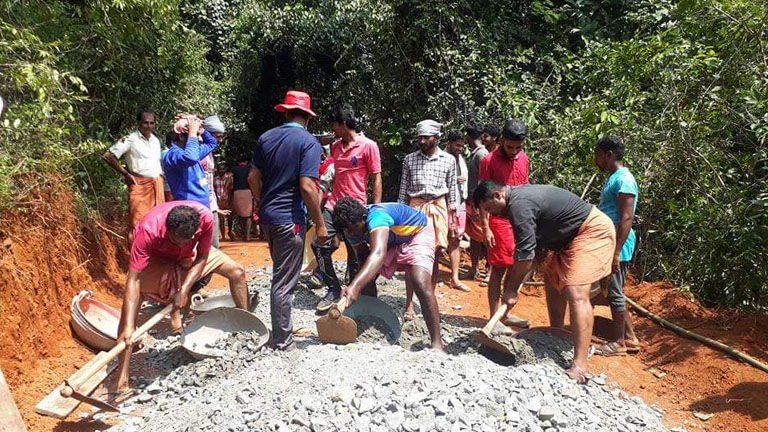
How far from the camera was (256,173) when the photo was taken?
14.0 ft

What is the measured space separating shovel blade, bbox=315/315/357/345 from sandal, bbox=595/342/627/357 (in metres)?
2.01

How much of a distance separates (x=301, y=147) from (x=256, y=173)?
45 centimetres

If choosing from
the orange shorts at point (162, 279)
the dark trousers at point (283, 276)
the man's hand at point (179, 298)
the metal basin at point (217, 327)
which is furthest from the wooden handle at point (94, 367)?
the dark trousers at point (283, 276)

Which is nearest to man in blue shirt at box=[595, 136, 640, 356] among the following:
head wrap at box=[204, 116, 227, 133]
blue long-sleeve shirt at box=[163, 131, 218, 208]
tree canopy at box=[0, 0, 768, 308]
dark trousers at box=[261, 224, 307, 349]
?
tree canopy at box=[0, 0, 768, 308]

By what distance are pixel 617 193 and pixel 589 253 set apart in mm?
639

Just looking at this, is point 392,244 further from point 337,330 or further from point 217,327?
point 217,327

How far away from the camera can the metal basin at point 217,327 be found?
423 cm

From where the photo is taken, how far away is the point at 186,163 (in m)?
5.08

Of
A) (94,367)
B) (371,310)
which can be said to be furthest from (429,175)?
(94,367)

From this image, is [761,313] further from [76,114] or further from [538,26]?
[76,114]

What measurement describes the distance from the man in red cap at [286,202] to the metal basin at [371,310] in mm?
675

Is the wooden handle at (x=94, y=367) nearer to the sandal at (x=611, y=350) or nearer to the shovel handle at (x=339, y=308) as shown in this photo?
the shovel handle at (x=339, y=308)

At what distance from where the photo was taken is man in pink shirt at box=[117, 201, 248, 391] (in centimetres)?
378

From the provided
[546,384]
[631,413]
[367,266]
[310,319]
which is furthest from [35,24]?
[631,413]
